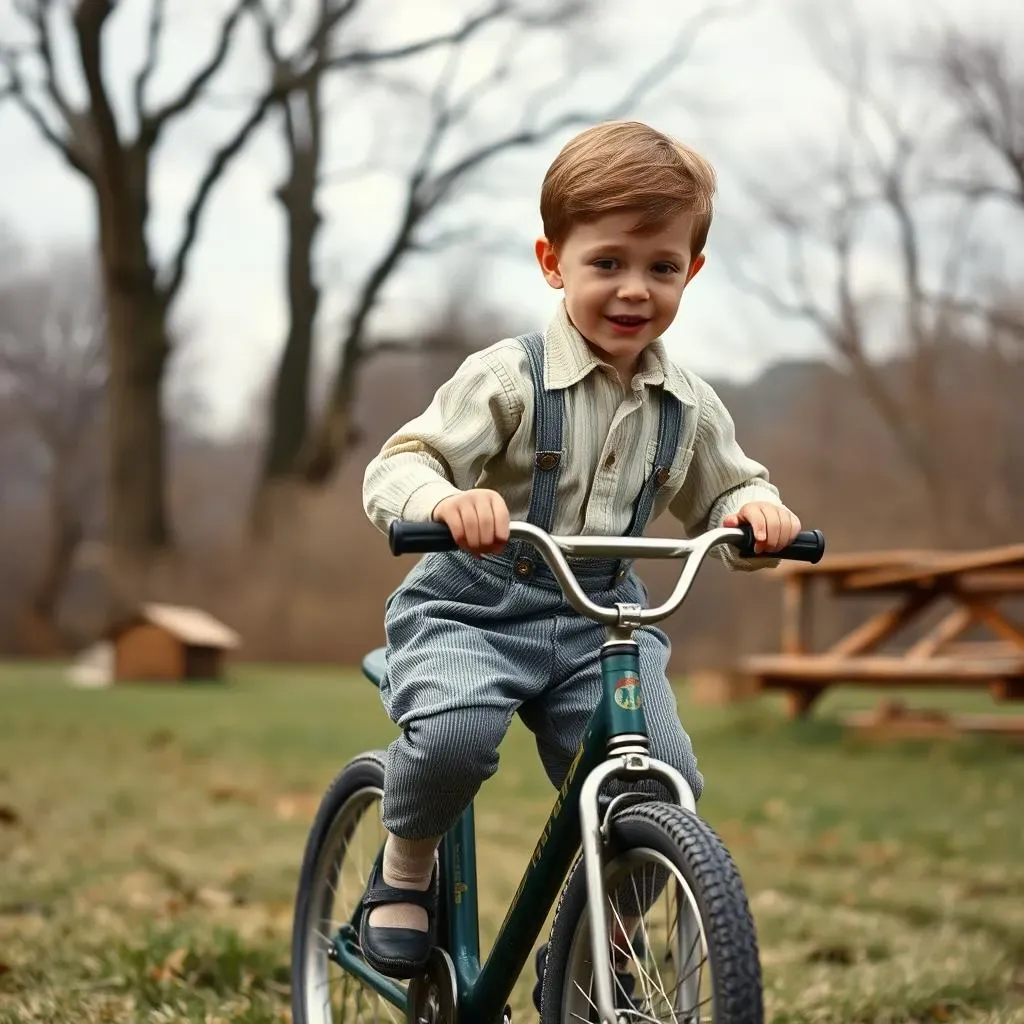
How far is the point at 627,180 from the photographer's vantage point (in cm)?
191

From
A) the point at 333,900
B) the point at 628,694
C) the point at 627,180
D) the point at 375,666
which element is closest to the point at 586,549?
the point at 628,694

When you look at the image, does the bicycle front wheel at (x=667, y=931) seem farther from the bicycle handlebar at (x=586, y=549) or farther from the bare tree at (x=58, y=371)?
the bare tree at (x=58, y=371)

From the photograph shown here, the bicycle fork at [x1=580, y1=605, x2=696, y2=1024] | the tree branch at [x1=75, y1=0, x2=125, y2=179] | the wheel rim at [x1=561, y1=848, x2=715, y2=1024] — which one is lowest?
the wheel rim at [x1=561, y1=848, x2=715, y2=1024]

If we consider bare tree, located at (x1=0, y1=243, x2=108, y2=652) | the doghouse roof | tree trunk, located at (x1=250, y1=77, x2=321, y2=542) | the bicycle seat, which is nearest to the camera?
the bicycle seat

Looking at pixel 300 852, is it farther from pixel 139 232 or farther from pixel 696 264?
pixel 139 232

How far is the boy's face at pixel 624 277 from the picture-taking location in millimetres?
1949

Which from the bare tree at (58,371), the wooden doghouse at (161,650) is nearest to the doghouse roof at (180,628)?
the wooden doghouse at (161,650)

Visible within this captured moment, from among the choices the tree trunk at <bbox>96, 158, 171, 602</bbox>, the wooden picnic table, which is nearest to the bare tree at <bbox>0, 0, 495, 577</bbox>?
the tree trunk at <bbox>96, 158, 171, 602</bbox>

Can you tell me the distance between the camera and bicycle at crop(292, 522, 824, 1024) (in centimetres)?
157

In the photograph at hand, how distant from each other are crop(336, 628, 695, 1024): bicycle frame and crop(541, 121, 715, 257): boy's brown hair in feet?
1.81

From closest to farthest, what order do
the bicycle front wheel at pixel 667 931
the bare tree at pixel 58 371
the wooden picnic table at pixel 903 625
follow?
the bicycle front wheel at pixel 667 931 → the wooden picnic table at pixel 903 625 → the bare tree at pixel 58 371

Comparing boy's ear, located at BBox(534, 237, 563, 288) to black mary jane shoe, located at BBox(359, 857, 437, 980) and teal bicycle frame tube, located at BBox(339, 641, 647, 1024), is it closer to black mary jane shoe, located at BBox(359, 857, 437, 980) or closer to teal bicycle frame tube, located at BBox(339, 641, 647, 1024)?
teal bicycle frame tube, located at BBox(339, 641, 647, 1024)

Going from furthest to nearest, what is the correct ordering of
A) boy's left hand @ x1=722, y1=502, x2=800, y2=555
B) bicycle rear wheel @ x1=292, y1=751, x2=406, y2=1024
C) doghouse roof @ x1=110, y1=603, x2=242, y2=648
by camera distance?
doghouse roof @ x1=110, y1=603, x2=242, y2=648 < bicycle rear wheel @ x1=292, y1=751, x2=406, y2=1024 < boy's left hand @ x1=722, y1=502, x2=800, y2=555

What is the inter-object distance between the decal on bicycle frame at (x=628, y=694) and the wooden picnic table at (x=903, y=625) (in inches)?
216
